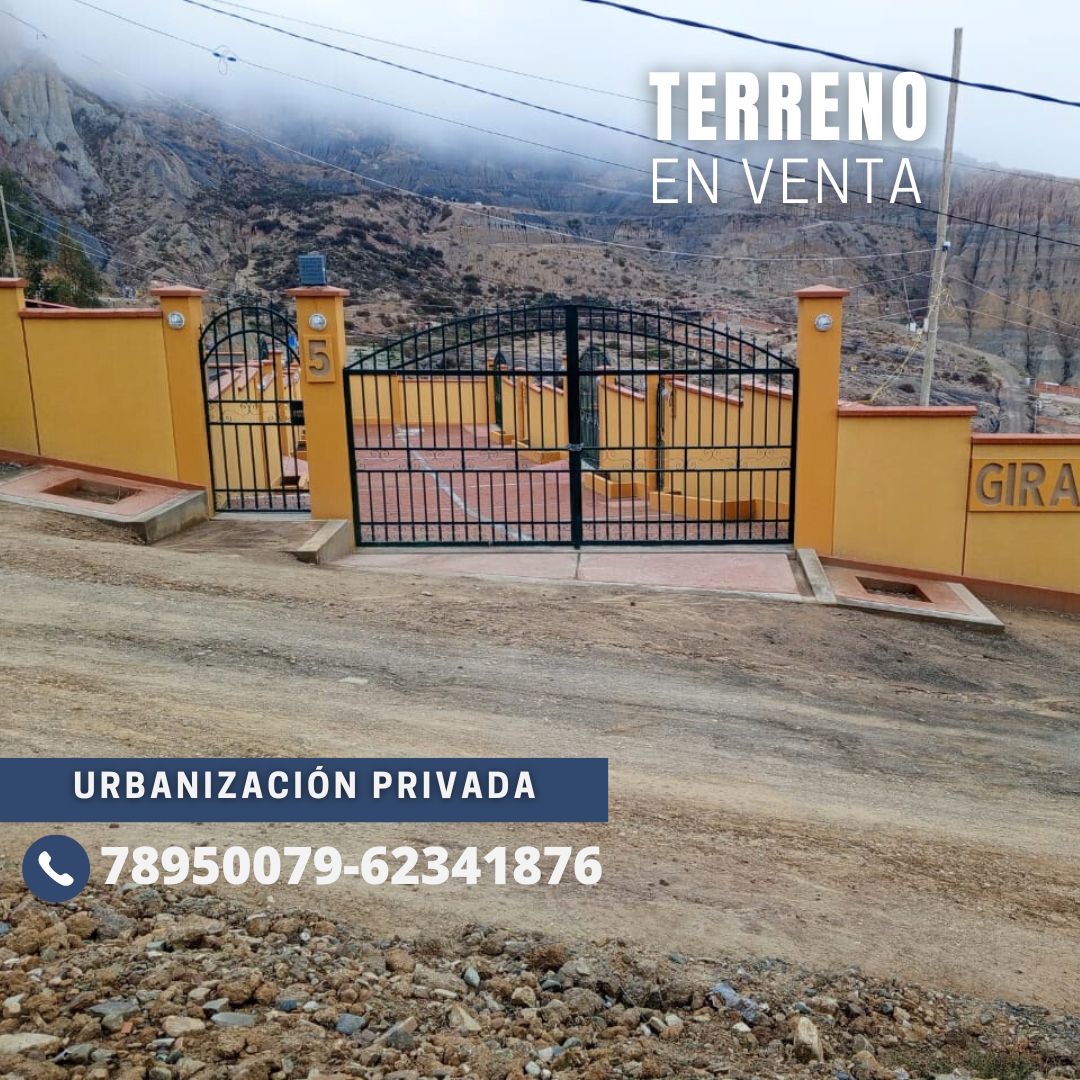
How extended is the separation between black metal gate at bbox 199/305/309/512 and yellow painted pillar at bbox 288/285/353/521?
328 millimetres

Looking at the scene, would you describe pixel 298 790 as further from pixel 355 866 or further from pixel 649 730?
pixel 649 730

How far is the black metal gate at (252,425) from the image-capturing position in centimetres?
1201

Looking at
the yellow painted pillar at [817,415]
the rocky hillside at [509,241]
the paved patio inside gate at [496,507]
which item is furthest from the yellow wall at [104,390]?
the rocky hillside at [509,241]

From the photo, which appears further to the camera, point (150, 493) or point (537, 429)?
point (537, 429)

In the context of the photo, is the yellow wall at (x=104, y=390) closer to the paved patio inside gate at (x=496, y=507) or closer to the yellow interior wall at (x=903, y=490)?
the paved patio inside gate at (x=496, y=507)

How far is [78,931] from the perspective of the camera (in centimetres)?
365

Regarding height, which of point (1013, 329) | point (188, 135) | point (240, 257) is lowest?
point (1013, 329)

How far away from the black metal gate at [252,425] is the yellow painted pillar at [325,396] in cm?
33

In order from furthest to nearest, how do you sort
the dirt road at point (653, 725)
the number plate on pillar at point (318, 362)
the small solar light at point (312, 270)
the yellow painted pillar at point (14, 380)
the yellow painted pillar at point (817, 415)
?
the yellow painted pillar at point (14, 380) < the small solar light at point (312, 270) < the number plate on pillar at point (318, 362) < the yellow painted pillar at point (817, 415) < the dirt road at point (653, 725)

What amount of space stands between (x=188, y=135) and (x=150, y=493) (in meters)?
82.1

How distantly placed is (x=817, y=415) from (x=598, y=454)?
970 cm

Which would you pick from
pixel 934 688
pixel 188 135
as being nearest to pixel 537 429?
pixel 934 688

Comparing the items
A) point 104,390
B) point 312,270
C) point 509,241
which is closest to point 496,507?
point 312,270

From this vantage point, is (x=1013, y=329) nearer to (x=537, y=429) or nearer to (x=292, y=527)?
(x=537, y=429)
